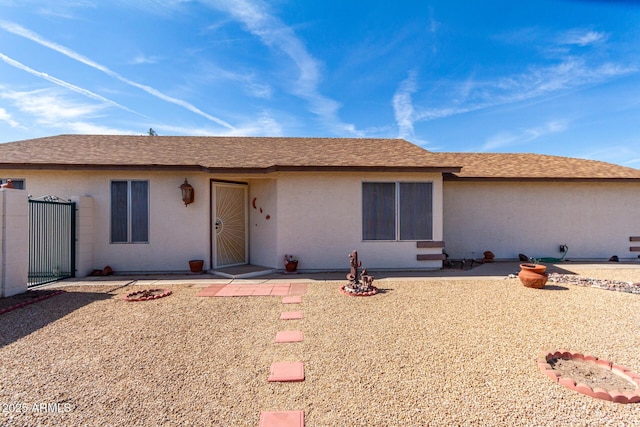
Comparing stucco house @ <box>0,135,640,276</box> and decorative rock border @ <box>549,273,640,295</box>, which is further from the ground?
stucco house @ <box>0,135,640,276</box>

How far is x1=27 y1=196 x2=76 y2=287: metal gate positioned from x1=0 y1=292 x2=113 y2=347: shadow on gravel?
2029 millimetres

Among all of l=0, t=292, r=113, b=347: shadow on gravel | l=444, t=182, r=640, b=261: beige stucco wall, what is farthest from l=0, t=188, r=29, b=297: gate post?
l=444, t=182, r=640, b=261: beige stucco wall

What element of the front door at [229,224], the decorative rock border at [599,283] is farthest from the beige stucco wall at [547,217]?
the front door at [229,224]

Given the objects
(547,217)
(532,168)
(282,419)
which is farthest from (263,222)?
(532,168)

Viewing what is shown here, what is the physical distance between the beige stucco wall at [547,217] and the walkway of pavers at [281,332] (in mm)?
6876

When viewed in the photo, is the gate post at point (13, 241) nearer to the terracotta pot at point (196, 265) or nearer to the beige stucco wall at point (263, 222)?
the terracotta pot at point (196, 265)

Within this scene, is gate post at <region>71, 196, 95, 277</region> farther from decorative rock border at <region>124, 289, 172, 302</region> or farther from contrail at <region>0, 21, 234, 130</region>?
contrail at <region>0, 21, 234, 130</region>

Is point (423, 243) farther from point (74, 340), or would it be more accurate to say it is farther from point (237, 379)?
point (74, 340)

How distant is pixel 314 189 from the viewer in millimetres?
7969

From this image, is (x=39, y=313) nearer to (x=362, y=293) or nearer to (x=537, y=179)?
(x=362, y=293)

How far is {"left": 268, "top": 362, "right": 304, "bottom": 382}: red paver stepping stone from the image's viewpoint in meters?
2.75

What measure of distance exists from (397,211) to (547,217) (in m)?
6.45

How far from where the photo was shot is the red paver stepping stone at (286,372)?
2752mm

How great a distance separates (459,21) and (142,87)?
16.1m
